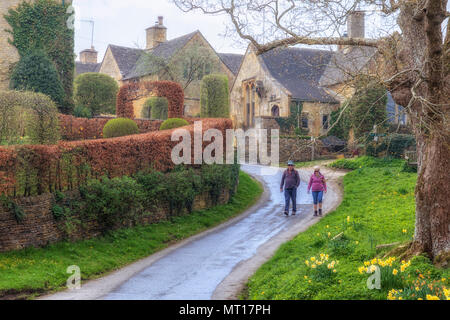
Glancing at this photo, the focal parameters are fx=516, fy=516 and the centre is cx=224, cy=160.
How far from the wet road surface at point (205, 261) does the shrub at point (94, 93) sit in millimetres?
18419

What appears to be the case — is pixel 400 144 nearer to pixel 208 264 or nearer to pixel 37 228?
pixel 208 264

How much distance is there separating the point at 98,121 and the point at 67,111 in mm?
4656

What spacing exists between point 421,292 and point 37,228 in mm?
10330

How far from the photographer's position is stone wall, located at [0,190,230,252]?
13398mm

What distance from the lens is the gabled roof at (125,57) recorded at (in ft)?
175

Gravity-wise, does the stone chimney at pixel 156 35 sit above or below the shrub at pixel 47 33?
above

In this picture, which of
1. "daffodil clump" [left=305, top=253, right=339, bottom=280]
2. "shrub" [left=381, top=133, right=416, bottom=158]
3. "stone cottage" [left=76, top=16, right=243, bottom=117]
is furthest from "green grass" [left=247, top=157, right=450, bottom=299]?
"stone cottage" [left=76, top=16, right=243, bottom=117]

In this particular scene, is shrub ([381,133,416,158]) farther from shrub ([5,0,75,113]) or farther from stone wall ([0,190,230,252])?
stone wall ([0,190,230,252])

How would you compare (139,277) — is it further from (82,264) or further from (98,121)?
(98,121)

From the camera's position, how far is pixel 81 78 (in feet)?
118

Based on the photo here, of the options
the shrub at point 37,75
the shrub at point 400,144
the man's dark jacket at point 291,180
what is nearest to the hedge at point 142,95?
the shrub at point 37,75

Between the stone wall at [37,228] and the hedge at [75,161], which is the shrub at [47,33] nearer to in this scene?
the hedge at [75,161]

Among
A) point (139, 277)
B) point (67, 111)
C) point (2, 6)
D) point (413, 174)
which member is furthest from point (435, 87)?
point (2, 6)

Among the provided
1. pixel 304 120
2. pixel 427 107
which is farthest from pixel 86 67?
pixel 427 107
